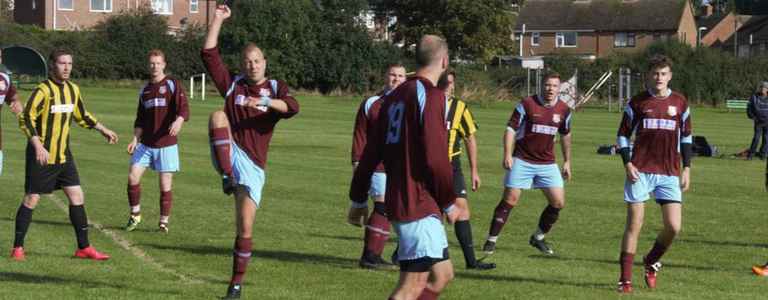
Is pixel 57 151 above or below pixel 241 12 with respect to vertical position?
below

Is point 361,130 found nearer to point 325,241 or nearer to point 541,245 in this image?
point 325,241

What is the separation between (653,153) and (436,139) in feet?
13.9

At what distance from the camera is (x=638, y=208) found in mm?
10281

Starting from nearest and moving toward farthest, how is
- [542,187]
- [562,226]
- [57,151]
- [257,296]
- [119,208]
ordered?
[257,296], [57,151], [542,187], [562,226], [119,208]

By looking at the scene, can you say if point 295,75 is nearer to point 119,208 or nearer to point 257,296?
point 119,208

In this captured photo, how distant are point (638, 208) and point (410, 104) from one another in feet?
14.0

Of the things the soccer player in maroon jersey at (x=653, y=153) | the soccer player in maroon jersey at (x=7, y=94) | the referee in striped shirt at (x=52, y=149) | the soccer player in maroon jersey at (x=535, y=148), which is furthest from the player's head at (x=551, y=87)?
the soccer player in maroon jersey at (x=7, y=94)

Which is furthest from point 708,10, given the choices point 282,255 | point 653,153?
point 653,153

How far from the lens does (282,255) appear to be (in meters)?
12.2

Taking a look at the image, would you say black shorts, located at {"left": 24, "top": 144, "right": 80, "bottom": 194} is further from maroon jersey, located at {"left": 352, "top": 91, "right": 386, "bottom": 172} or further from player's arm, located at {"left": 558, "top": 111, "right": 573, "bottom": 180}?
player's arm, located at {"left": 558, "top": 111, "right": 573, "bottom": 180}

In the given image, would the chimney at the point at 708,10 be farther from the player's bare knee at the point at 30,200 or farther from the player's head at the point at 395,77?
the player's bare knee at the point at 30,200

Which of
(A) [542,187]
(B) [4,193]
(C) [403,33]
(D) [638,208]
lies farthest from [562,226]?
(C) [403,33]

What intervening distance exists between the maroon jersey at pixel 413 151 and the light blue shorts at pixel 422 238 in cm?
4

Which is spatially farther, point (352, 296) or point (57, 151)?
point (57, 151)
